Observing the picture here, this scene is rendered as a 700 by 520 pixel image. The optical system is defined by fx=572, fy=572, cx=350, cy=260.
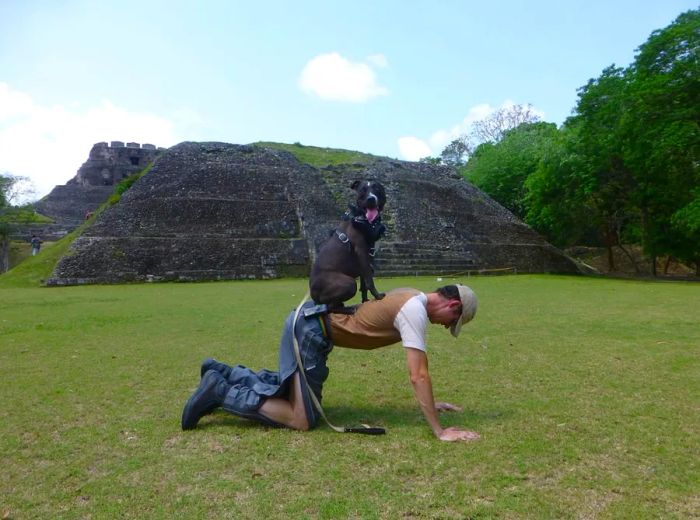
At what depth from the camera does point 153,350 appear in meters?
6.88

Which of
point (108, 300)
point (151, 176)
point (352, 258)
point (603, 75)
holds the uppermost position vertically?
point (603, 75)

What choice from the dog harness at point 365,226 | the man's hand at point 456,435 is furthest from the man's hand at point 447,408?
the dog harness at point 365,226

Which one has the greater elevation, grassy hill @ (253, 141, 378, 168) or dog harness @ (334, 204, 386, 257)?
grassy hill @ (253, 141, 378, 168)

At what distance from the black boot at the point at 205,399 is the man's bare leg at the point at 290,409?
0.31m

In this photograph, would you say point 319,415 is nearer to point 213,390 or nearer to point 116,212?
point 213,390

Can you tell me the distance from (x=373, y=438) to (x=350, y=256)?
1469mm

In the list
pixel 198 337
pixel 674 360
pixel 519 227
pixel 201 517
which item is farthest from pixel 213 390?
pixel 519 227

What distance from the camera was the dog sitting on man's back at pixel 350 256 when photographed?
419 cm

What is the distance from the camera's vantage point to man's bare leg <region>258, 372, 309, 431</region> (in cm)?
387

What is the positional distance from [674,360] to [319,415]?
4082mm

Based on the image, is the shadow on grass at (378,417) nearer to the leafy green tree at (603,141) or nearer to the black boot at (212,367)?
the black boot at (212,367)

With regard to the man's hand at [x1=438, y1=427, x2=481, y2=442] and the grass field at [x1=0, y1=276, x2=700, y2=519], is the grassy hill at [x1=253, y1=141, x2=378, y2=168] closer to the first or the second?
the grass field at [x1=0, y1=276, x2=700, y2=519]

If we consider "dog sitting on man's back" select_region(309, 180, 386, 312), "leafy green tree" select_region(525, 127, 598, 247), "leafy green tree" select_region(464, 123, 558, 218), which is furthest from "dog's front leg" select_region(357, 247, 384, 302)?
"leafy green tree" select_region(464, 123, 558, 218)

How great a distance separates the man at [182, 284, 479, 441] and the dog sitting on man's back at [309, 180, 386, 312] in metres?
0.17
